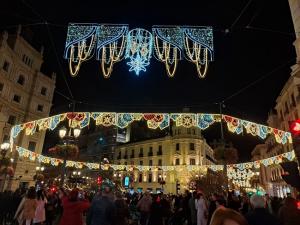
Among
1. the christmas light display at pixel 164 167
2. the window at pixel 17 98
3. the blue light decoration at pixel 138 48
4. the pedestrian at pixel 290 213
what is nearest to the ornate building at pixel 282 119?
the christmas light display at pixel 164 167

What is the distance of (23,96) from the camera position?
Result: 32.8 m

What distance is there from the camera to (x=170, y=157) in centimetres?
5800

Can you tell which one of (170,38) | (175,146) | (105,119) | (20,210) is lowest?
(20,210)

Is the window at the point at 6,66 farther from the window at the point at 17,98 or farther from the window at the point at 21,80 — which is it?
the window at the point at 17,98

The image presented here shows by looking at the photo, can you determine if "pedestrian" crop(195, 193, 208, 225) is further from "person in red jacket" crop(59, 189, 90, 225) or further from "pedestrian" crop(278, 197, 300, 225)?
"person in red jacket" crop(59, 189, 90, 225)

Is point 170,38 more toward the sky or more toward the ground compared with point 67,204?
more toward the sky

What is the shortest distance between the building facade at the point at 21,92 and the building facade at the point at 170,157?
25.8 metres

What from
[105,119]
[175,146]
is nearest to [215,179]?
[105,119]

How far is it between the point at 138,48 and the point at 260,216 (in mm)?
9046

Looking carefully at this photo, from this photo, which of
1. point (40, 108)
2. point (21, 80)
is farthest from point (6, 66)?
point (40, 108)

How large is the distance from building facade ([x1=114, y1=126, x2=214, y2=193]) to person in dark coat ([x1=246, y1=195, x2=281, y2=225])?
51.2 meters

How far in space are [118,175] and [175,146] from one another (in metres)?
15.2

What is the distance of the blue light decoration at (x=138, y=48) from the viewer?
11156 mm

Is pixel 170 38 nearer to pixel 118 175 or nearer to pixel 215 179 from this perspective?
pixel 215 179
